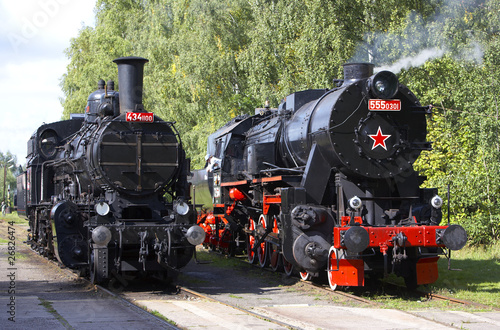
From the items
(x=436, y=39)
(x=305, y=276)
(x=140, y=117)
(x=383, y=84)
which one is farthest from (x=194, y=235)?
(x=436, y=39)

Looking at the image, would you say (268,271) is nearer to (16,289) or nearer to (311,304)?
(311,304)

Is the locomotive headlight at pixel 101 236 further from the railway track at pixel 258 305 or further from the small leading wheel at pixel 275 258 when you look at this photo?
the small leading wheel at pixel 275 258

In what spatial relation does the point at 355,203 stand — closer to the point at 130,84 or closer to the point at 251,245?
the point at 130,84

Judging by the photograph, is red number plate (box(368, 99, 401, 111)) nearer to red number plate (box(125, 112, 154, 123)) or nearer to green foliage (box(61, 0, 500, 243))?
green foliage (box(61, 0, 500, 243))

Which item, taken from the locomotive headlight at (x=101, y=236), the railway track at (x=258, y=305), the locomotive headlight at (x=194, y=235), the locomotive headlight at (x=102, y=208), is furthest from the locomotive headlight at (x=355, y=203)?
the locomotive headlight at (x=102, y=208)

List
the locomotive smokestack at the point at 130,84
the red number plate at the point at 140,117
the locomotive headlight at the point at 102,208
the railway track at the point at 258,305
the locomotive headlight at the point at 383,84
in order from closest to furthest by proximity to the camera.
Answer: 1. the railway track at the point at 258,305
2. the locomotive headlight at the point at 383,84
3. the locomotive headlight at the point at 102,208
4. the red number plate at the point at 140,117
5. the locomotive smokestack at the point at 130,84

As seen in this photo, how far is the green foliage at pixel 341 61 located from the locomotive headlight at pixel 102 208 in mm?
6630

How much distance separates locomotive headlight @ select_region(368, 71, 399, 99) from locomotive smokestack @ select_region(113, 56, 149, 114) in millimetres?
4131

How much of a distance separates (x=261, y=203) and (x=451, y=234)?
4271 mm

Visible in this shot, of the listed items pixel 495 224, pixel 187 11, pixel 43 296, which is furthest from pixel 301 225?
pixel 187 11

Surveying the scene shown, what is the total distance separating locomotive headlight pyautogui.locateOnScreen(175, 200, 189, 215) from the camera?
1013 centimetres

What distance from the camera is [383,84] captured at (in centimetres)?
952

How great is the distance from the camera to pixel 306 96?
38.4 feet

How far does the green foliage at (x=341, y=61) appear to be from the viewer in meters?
15.3
